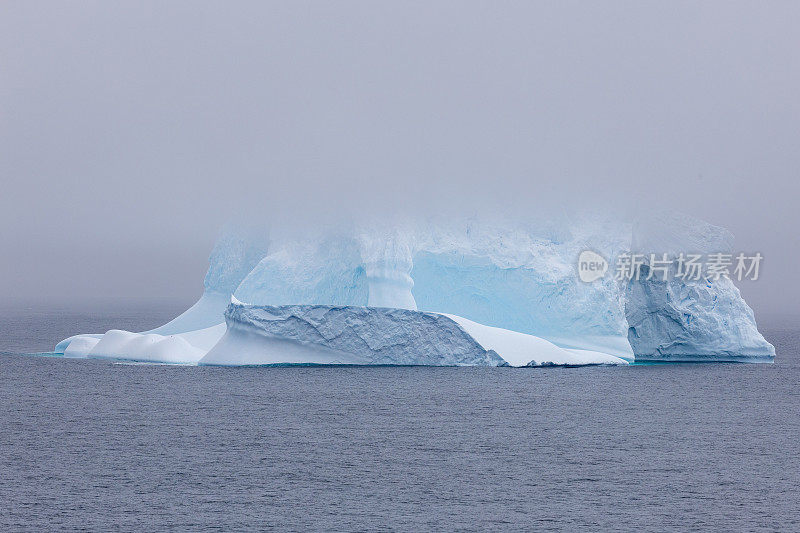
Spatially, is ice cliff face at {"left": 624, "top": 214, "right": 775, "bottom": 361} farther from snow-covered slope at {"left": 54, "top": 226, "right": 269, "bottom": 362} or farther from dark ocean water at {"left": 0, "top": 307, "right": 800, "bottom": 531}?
snow-covered slope at {"left": 54, "top": 226, "right": 269, "bottom": 362}

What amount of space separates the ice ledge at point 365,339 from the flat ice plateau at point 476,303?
4 cm

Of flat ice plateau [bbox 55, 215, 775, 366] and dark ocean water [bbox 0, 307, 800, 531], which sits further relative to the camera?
flat ice plateau [bbox 55, 215, 775, 366]

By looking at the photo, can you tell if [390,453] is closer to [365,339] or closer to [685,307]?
[365,339]

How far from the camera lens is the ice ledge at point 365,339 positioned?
85.1 ft

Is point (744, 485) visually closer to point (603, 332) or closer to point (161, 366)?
point (603, 332)

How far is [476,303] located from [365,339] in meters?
5.79

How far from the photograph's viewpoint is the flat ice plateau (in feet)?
87.9

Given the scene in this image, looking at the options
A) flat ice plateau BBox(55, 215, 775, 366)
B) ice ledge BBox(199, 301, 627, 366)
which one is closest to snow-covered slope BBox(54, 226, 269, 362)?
flat ice plateau BBox(55, 215, 775, 366)

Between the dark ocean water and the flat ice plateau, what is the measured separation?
1121 millimetres

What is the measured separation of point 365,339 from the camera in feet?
86.8

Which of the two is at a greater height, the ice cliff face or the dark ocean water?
the ice cliff face

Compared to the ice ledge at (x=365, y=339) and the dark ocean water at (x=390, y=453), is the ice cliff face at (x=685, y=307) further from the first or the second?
the ice ledge at (x=365, y=339)

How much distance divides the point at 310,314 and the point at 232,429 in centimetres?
745

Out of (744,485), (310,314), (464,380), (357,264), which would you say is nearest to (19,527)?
(744,485)
